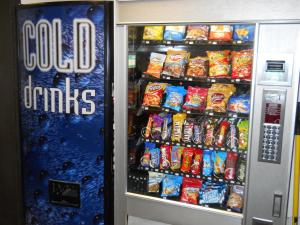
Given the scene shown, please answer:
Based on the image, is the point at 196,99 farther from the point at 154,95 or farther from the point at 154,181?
the point at 154,181

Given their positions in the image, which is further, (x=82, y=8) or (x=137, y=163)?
(x=137, y=163)

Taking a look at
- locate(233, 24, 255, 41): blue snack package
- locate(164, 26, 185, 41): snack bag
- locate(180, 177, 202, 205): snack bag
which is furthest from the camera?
locate(180, 177, 202, 205): snack bag

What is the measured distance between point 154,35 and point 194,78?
404 mm

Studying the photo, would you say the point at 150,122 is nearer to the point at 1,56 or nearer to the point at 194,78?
the point at 194,78

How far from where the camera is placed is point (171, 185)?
230cm

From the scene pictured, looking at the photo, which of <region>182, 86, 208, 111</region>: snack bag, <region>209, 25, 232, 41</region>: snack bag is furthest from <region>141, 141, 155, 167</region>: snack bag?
<region>209, 25, 232, 41</region>: snack bag

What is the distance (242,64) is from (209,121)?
46 centimetres

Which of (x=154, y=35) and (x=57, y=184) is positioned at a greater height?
(x=154, y=35)

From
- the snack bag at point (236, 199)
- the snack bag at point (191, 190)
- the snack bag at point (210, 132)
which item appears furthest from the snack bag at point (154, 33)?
the snack bag at point (236, 199)

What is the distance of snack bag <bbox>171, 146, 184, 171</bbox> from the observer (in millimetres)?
2270

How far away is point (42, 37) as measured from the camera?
2.19 metres

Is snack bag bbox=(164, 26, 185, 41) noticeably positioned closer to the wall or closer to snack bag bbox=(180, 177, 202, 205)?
snack bag bbox=(180, 177, 202, 205)

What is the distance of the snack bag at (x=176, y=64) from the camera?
2211 millimetres

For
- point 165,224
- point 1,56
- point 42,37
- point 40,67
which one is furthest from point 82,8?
point 165,224
